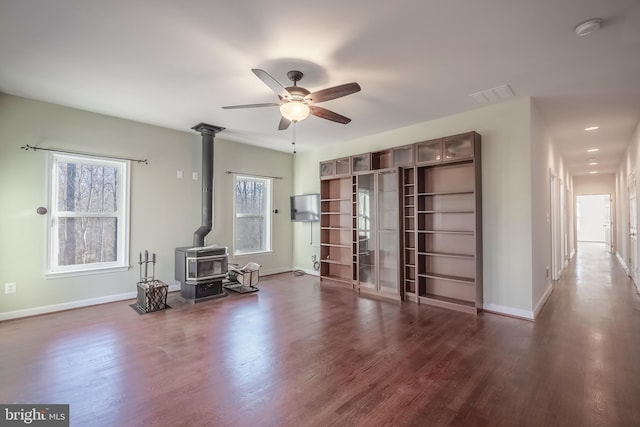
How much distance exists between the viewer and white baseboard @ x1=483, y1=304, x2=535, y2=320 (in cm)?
363

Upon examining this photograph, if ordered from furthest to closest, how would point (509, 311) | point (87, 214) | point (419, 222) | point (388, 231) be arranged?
point (388, 231) → point (419, 222) → point (87, 214) → point (509, 311)

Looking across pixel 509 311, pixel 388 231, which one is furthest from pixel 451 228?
pixel 509 311

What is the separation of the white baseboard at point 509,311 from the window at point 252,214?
14.2 feet

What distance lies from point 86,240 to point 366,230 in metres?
4.33

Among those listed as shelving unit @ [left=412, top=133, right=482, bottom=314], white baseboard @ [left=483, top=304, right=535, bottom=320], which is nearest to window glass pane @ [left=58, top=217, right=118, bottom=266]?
shelving unit @ [left=412, top=133, right=482, bottom=314]

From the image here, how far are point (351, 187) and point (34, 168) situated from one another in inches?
185

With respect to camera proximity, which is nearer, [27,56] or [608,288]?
[27,56]

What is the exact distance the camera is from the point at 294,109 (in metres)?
2.94

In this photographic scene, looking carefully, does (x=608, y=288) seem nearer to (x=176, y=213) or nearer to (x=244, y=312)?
(x=244, y=312)

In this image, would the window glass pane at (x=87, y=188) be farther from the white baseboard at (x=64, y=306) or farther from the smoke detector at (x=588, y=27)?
the smoke detector at (x=588, y=27)

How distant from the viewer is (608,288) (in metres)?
5.05

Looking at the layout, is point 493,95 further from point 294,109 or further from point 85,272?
point 85,272

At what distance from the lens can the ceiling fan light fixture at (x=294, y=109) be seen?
2920 millimetres

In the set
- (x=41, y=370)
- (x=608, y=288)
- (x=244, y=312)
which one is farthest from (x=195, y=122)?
(x=608, y=288)
